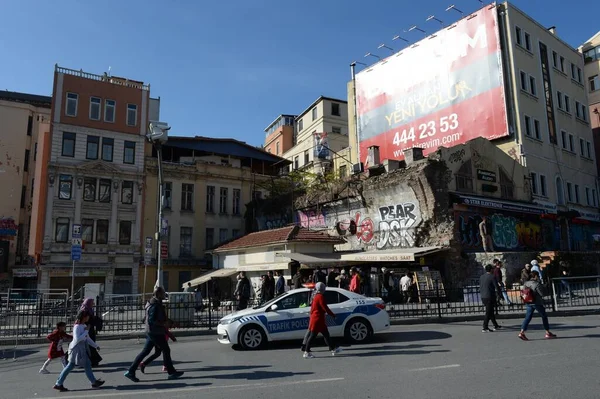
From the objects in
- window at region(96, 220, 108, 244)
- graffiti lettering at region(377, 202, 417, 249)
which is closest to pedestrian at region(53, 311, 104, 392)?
graffiti lettering at region(377, 202, 417, 249)

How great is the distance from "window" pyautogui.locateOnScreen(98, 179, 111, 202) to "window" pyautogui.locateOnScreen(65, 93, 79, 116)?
573 cm

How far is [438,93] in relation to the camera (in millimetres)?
36500

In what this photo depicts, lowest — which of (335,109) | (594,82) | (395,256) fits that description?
(395,256)

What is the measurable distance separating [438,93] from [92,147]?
27.9 metres

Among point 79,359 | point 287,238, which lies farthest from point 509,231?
point 79,359

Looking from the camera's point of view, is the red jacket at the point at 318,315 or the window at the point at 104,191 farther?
the window at the point at 104,191

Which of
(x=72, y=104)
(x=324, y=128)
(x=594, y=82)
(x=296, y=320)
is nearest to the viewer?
(x=296, y=320)

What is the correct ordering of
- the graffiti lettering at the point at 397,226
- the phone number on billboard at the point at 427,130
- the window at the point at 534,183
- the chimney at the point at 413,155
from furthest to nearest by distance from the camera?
the phone number on billboard at the point at 427,130 < the window at the point at 534,183 < the chimney at the point at 413,155 < the graffiti lettering at the point at 397,226

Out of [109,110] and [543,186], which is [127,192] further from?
[543,186]

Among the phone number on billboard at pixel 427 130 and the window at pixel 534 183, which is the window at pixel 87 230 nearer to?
the phone number on billboard at pixel 427 130

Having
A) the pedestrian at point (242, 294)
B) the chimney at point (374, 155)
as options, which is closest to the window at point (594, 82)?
the chimney at point (374, 155)

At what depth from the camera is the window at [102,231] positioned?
34750mm

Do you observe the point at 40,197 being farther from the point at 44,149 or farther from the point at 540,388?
the point at 540,388

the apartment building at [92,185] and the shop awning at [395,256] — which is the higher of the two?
the apartment building at [92,185]
